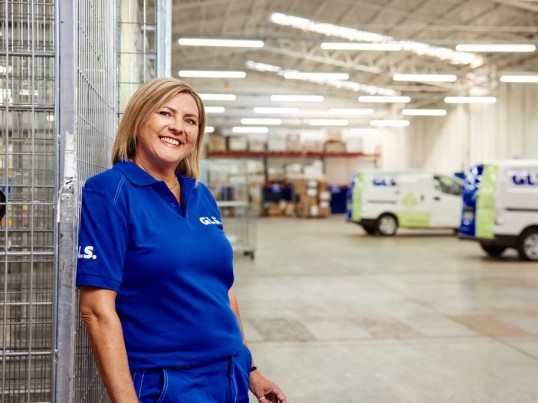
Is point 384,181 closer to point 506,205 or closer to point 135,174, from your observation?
point 506,205

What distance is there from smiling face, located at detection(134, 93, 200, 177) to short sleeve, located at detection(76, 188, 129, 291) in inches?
8.7

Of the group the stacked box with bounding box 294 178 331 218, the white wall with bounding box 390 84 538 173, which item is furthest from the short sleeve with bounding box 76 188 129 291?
the stacked box with bounding box 294 178 331 218

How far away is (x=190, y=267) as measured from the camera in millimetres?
1771

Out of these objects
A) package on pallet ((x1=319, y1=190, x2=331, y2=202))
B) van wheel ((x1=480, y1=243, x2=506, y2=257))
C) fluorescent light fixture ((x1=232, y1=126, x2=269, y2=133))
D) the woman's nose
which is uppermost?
fluorescent light fixture ((x1=232, y1=126, x2=269, y2=133))

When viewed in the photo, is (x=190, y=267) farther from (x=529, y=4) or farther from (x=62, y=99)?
(x=529, y=4)

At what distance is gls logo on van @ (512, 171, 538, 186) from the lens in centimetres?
1328

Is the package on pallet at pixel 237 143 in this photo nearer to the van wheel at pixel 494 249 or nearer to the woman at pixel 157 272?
the van wheel at pixel 494 249

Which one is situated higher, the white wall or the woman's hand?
the white wall

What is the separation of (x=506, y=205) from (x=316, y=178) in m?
17.2

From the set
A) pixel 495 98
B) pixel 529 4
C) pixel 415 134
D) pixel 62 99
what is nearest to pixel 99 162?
pixel 62 99

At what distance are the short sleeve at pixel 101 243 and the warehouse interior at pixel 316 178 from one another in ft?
0.35

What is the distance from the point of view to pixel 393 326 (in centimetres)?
747

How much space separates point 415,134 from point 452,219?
13973 mm

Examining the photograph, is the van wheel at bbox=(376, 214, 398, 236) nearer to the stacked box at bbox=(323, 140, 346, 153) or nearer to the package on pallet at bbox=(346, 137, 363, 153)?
the stacked box at bbox=(323, 140, 346, 153)
